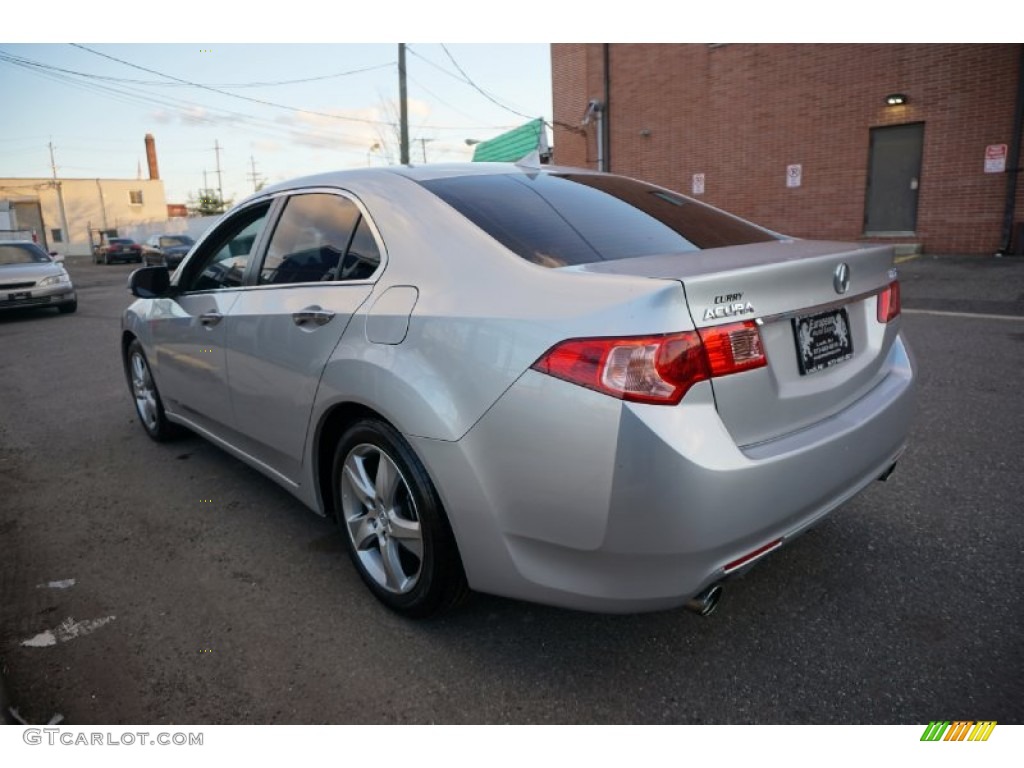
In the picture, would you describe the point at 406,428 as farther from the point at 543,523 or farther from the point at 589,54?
the point at 589,54

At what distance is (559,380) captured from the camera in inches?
74.2

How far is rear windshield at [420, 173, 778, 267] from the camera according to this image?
7.59ft

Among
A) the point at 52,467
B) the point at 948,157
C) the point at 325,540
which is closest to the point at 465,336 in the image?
the point at 325,540

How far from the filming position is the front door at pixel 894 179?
49.6ft

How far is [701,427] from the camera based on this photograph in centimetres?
184

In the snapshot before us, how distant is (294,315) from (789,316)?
182cm

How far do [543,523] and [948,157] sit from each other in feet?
52.7

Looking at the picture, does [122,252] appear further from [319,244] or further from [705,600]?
[705,600]

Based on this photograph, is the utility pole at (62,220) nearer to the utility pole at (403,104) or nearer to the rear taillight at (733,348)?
the utility pole at (403,104)

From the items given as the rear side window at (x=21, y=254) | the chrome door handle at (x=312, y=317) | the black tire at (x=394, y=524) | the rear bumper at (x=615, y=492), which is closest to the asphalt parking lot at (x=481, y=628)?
the black tire at (x=394, y=524)

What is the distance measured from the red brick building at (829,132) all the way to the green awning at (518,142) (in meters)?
1.79

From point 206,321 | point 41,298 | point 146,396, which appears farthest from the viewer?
point 41,298
